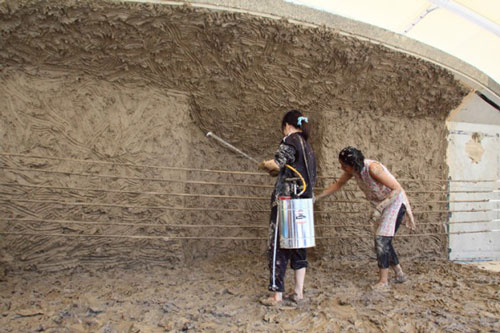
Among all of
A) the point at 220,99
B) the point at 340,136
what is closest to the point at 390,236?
the point at 340,136

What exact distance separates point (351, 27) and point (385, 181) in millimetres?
1496

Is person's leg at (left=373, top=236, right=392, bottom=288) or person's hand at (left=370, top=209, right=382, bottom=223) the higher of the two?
person's hand at (left=370, top=209, right=382, bottom=223)

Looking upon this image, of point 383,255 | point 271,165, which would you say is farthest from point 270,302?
point 383,255

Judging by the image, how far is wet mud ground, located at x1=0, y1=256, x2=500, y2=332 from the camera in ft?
6.71

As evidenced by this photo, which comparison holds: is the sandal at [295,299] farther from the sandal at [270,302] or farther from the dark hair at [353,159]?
the dark hair at [353,159]

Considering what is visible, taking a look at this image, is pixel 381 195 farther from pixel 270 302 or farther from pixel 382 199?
pixel 270 302

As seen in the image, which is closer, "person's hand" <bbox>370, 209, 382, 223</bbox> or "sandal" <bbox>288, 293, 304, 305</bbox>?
"sandal" <bbox>288, 293, 304, 305</bbox>

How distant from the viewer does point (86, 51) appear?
116 inches

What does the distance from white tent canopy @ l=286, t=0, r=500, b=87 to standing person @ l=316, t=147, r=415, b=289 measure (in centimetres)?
363

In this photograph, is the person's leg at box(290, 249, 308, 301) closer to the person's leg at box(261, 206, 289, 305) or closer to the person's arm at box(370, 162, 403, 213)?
the person's leg at box(261, 206, 289, 305)

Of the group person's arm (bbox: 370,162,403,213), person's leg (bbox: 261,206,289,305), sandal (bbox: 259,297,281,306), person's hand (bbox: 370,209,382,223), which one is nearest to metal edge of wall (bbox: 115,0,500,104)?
person's arm (bbox: 370,162,403,213)

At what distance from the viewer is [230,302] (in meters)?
2.44

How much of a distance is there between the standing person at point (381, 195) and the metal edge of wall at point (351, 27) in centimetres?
124

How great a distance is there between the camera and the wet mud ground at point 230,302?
2.04m
